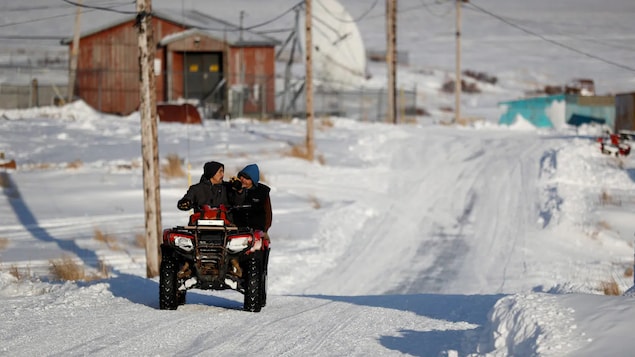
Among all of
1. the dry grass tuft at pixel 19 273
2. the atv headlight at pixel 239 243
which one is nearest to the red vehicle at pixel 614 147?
the dry grass tuft at pixel 19 273

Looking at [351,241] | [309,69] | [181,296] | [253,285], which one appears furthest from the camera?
[309,69]

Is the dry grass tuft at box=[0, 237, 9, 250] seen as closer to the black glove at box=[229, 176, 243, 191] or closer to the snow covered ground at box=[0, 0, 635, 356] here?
the snow covered ground at box=[0, 0, 635, 356]

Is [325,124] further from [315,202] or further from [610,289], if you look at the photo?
[610,289]

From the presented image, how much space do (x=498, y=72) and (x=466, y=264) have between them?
85811mm

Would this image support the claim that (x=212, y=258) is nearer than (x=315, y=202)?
Yes

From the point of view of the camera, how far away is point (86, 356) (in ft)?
36.2

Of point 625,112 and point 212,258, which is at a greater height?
point 625,112

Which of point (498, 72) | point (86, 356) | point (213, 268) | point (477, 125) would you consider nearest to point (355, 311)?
point (213, 268)

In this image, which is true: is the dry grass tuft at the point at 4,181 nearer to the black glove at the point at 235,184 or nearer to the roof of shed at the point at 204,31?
the black glove at the point at 235,184

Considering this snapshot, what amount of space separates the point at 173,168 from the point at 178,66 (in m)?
28.1

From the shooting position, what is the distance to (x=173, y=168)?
113 ft

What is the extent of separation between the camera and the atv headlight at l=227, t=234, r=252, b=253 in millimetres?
13805

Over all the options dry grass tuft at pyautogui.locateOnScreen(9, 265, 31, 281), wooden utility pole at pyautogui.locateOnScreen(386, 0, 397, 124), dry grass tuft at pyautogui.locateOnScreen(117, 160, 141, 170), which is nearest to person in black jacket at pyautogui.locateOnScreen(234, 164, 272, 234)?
dry grass tuft at pyautogui.locateOnScreen(9, 265, 31, 281)

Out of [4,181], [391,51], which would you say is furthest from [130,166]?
[391,51]
